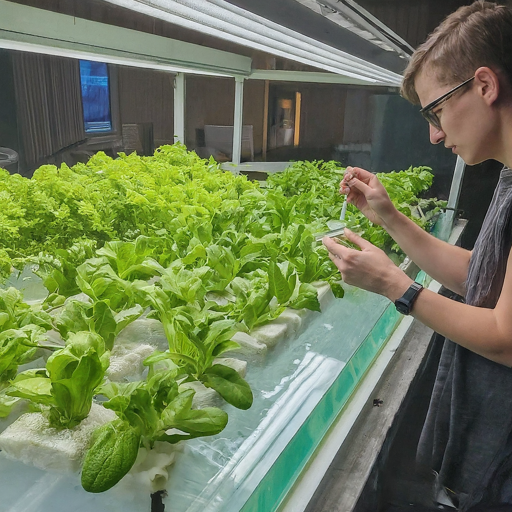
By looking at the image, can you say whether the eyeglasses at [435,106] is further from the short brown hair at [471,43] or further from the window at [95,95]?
the window at [95,95]

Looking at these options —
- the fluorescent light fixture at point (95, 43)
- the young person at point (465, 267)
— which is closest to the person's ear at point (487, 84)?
the young person at point (465, 267)

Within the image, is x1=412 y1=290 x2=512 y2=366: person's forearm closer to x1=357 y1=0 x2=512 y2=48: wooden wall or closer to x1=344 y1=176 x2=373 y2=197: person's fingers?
x1=344 y1=176 x2=373 y2=197: person's fingers

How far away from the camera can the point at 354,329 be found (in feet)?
4.71

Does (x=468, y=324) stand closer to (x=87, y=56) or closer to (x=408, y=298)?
(x=408, y=298)

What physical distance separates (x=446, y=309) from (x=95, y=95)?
1338 millimetres

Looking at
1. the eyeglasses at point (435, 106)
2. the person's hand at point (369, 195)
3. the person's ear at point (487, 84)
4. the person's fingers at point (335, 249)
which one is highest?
the person's ear at point (487, 84)

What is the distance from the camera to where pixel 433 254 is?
55.1 inches

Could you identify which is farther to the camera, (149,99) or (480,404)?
(149,99)

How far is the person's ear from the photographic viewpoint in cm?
95

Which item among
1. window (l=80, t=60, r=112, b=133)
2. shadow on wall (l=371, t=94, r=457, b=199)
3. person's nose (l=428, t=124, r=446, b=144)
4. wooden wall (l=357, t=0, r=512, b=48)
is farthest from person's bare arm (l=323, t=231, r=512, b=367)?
wooden wall (l=357, t=0, r=512, b=48)

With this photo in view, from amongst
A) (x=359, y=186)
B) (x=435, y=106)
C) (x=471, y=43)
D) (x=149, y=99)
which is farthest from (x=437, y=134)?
(x=149, y=99)

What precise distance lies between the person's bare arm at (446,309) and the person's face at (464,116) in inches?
10.2

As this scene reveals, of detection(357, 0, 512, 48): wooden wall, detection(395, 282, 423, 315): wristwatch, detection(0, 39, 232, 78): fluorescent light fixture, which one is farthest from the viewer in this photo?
detection(357, 0, 512, 48): wooden wall

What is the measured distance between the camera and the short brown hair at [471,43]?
948 millimetres
